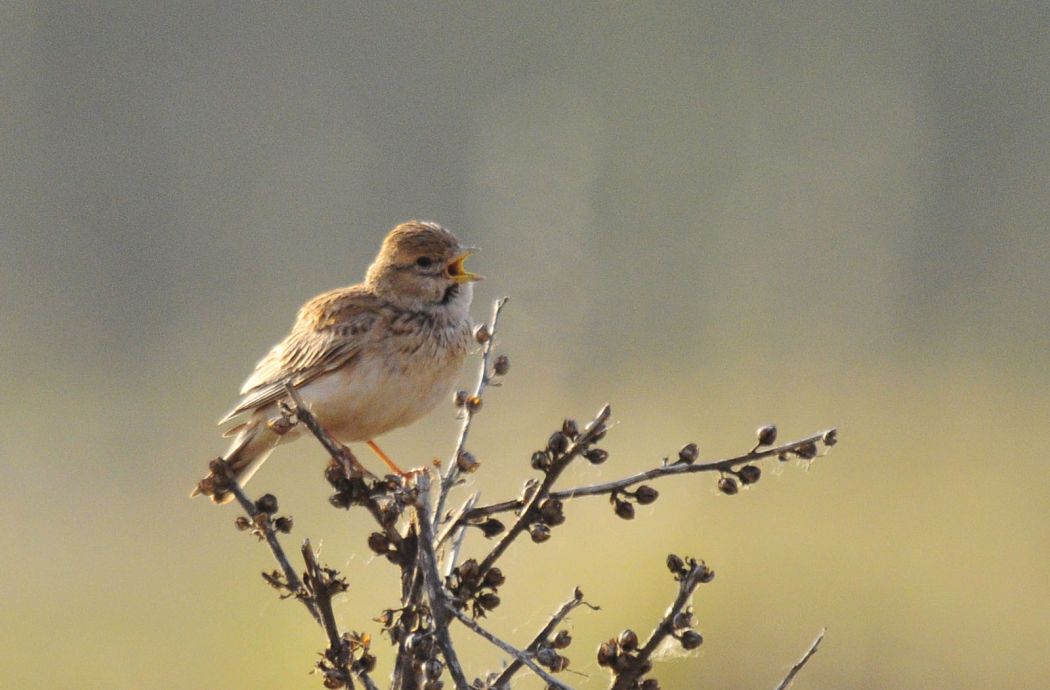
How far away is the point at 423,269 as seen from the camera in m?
4.80

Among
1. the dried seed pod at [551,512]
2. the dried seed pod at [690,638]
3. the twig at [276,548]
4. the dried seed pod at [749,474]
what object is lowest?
the twig at [276,548]

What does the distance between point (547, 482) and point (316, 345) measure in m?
1.73

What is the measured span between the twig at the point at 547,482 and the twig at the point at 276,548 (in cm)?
32

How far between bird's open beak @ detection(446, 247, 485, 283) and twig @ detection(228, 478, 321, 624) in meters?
1.61

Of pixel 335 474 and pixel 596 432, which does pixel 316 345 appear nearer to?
pixel 335 474

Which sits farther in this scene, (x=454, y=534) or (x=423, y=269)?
(x=423, y=269)

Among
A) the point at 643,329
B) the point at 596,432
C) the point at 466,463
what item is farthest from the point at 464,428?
the point at 643,329

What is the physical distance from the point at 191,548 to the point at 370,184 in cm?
739

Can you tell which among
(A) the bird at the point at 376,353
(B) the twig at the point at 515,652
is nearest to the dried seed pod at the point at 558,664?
(B) the twig at the point at 515,652

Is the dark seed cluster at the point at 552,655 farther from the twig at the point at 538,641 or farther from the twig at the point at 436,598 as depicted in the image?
the twig at the point at 436,598

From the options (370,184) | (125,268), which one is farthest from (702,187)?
(125,268)

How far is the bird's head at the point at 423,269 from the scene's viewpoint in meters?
4.74

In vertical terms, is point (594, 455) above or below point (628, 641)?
above

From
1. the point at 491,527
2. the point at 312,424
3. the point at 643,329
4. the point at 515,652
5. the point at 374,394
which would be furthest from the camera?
the point at 643,329
